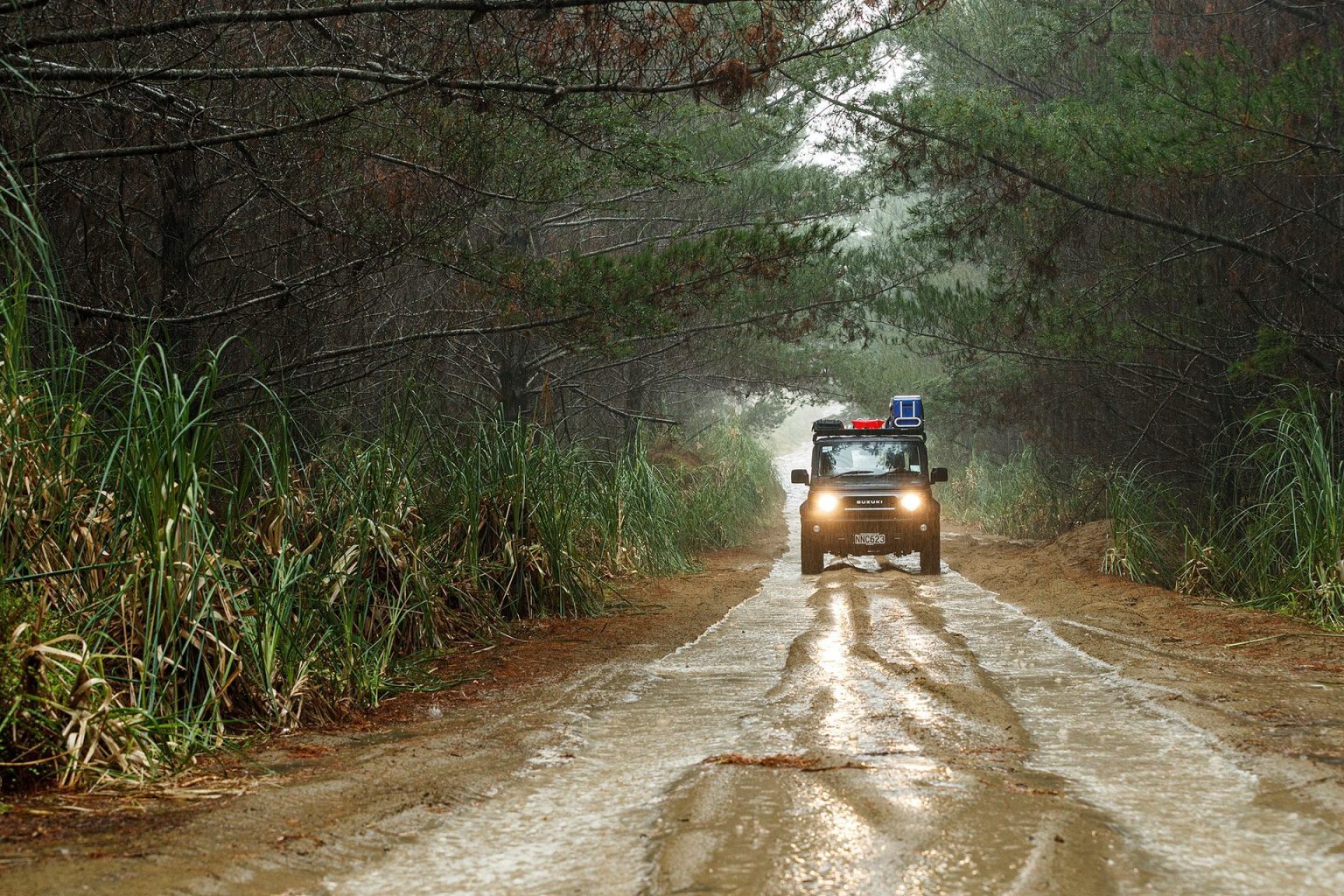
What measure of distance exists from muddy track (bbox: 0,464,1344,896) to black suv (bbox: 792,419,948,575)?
7347 mm

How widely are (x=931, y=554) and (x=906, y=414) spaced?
225cm

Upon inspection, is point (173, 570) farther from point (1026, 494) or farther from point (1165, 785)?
point (1026, 494)

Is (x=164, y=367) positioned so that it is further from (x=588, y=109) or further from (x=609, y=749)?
(x=588, y=109)

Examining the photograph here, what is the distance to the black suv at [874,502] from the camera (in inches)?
608

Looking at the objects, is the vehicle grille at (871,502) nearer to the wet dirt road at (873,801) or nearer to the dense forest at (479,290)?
the dense forest at (479,290)

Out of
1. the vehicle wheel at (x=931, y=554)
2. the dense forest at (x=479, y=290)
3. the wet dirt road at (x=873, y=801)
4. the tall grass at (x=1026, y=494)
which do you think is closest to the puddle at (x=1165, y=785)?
the wet dirt road at (x=873, y=801)

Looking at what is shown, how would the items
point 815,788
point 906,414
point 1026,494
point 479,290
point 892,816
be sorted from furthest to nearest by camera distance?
point 1026,494
point 906,414
point 479,290
point 815,788
point 892,816

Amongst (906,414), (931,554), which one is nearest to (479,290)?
(931,554)

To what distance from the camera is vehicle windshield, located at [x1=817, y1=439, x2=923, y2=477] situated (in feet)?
52.8

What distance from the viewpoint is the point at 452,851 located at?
11.9 feet

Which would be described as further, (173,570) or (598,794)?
(173,570)

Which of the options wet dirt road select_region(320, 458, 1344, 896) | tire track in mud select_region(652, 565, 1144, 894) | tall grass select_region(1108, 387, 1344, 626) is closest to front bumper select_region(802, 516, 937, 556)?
tall grass select_region(1108, 387, 1344, 626)

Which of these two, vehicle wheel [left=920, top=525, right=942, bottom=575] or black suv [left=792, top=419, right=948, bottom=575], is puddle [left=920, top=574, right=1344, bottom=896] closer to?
black suv [left=792, top=419, right=948, bottom=575]

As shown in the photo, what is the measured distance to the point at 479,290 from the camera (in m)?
10.3
